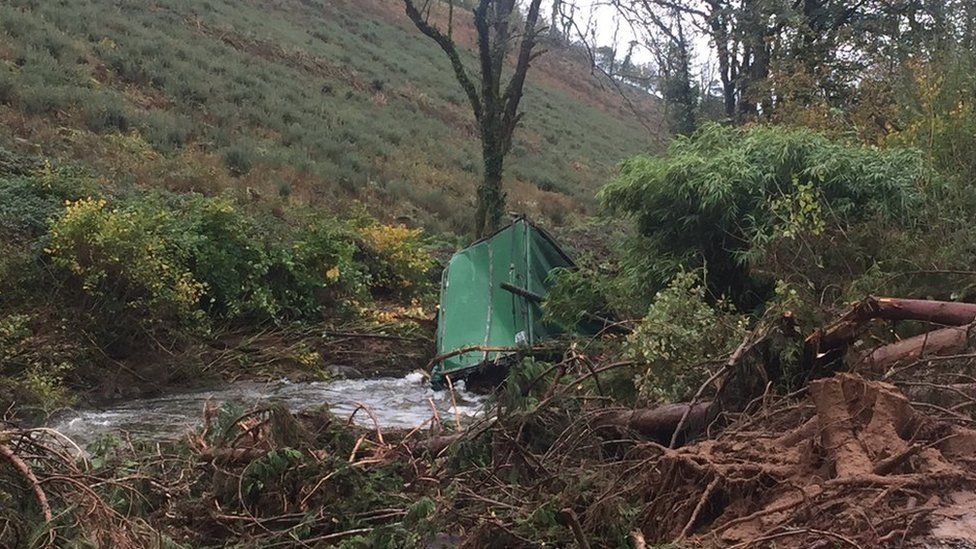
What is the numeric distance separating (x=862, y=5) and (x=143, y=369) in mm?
14605

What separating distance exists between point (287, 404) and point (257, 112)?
1537 cm

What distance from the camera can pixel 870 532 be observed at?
8.89 feet

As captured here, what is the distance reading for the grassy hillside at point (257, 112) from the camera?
14680mm

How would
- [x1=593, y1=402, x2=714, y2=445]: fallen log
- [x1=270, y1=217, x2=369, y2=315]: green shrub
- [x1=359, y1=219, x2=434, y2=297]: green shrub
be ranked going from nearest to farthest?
[x1=593, y1=402, x2=714, y2=445]: fallen log → [x1=270, y1=217, x2=369, y2=315]: green shrub → [x1=359, y1=219, x2=434, y2=297]: green shrub

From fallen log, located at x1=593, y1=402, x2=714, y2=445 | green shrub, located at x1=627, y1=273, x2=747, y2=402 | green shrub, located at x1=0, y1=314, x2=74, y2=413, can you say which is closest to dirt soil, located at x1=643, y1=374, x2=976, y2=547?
fallen log, located at x1=593, y1=402, x2=714, y2=445

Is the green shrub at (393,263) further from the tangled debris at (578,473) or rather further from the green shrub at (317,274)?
the tangled debris at (578,473)

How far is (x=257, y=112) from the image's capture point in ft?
67.7

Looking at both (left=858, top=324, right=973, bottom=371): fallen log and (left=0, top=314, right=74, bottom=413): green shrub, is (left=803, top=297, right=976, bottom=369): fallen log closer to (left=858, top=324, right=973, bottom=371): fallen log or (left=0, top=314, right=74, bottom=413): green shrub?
(left=858, top=324, right=973, bottom=371): fallen log

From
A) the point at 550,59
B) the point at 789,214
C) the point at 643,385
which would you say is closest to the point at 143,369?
the point at 643,385

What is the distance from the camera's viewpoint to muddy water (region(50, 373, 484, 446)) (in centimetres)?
671

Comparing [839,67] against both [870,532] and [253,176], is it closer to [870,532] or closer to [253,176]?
[253,176]

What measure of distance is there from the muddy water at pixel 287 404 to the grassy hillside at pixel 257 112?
5552 mm

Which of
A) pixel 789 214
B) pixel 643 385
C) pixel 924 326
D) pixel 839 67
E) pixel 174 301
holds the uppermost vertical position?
pixel 839 67

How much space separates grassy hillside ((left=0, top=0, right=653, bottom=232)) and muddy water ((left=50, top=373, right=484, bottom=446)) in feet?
18.2
